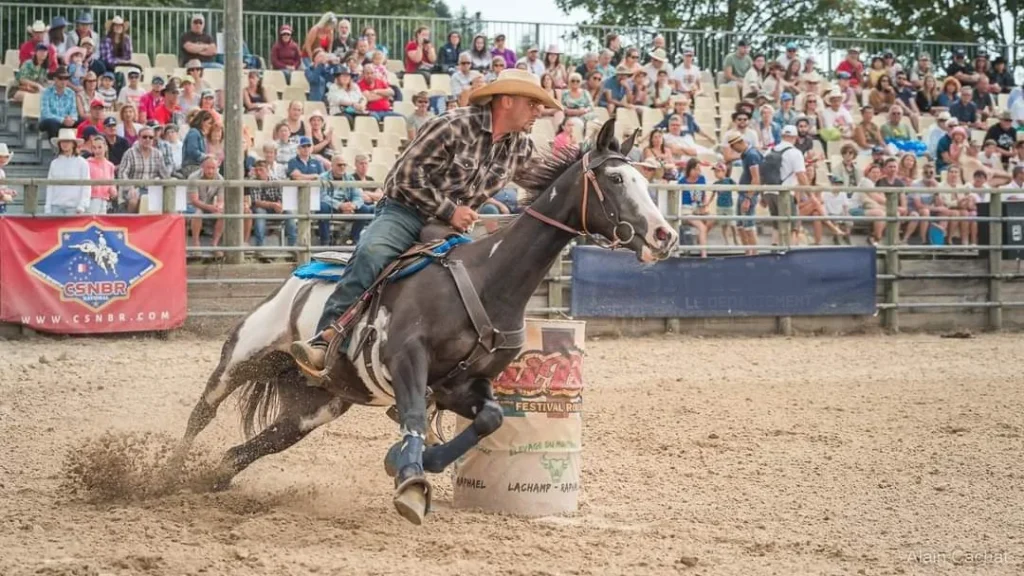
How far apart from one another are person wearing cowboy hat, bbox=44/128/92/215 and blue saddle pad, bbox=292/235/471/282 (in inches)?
238

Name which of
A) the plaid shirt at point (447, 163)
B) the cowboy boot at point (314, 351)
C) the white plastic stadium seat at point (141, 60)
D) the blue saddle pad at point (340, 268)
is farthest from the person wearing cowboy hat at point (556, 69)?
the cowboy boot at point (314, 351)

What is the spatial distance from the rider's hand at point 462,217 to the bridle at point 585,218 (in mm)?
317

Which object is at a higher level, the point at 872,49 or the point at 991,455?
the point at 872,49

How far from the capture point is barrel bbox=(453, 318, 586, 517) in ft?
21.4

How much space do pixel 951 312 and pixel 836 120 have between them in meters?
4.70

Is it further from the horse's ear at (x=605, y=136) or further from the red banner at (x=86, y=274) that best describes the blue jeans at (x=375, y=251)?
the red banner at (x=86, y=274)

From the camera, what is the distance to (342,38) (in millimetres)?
17844

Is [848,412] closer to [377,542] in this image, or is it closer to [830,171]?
[377,542]

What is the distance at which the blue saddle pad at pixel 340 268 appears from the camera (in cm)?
621

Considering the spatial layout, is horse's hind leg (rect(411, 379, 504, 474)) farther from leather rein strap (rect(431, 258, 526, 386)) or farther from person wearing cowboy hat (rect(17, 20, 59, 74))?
person wearing cowboy hat (rect(17, 20, 59, 74))

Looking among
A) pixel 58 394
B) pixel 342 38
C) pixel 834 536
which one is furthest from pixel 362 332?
pixel 342 38

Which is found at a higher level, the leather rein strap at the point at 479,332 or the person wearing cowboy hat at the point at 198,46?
the person wearing cowboy hat at the point at 198,46

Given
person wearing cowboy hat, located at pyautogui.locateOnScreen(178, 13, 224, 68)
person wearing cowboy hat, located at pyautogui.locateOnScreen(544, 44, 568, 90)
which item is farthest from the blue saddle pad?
person wearing cowboy hat, located at pyautogui.locateOnScreen(544, 44, 568, 90)

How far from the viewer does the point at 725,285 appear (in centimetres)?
1393
